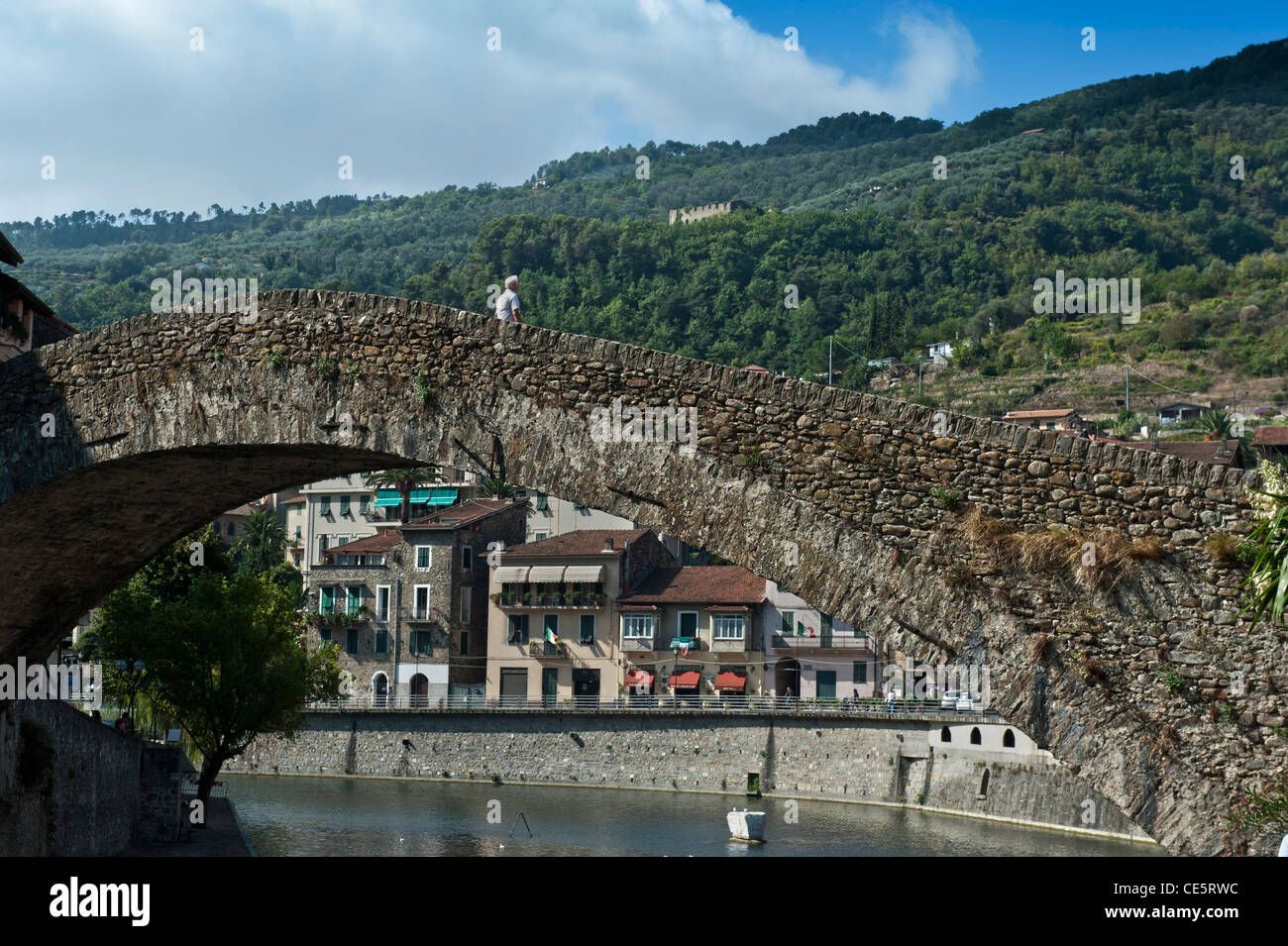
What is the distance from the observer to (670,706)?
4662 cm

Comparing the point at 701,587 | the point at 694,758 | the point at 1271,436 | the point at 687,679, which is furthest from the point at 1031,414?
the point at 694,758

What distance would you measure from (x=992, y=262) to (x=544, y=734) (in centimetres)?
8120

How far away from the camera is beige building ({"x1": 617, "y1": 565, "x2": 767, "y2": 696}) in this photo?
5038 cm

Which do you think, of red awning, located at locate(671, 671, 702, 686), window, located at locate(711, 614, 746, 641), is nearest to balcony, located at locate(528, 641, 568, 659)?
red awning, located at locate(671, 671, 702, 686)

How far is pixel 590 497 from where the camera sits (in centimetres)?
1097

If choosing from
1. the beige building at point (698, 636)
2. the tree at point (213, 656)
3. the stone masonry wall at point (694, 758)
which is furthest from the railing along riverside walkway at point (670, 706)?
the tree at point (213, 656)

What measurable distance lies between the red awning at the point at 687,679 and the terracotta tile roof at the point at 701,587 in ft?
8.60

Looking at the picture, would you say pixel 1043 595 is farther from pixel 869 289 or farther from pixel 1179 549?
pixel 869 289

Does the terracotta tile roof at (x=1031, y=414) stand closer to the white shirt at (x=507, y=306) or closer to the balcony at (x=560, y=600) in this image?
the balcony at (x=560, y=600)

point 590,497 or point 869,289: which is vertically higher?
point 869,289

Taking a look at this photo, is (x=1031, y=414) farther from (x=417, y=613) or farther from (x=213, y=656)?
(x=213, y=656)

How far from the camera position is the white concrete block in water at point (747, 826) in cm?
3262
